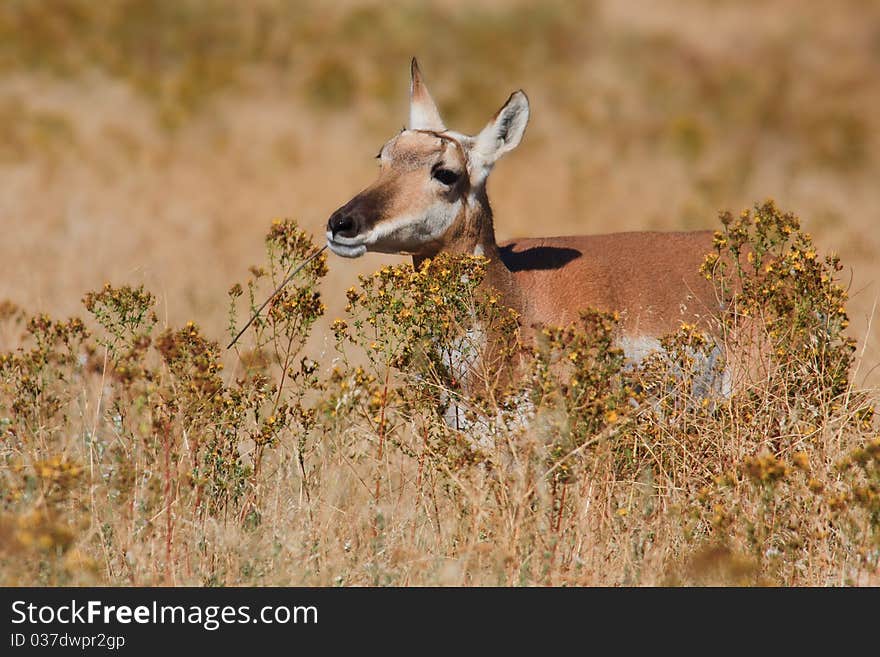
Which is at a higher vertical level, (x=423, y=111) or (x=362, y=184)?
(x=362, y=184)

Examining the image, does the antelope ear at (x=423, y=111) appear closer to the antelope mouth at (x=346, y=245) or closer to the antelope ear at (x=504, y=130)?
the antelope ear at (x=504, y=130)

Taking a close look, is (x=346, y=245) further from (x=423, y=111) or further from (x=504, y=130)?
(x=423, y=111)

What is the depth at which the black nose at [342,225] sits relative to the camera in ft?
22.6

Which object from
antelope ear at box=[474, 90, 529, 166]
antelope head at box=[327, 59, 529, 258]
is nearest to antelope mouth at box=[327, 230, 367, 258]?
antelope head at box=[327, 59, 529, 258]

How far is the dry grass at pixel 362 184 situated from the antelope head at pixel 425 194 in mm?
810

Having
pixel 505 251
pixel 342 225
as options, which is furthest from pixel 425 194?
pixel 505 251

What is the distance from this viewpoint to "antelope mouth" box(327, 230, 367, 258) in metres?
6.88

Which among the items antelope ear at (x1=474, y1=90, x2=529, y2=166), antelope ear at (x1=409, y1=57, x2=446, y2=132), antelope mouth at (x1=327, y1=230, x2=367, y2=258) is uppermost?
antelope ear at (x1=409, y1=57, x2=446, y2=132)

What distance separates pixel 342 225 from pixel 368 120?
61.6 feet

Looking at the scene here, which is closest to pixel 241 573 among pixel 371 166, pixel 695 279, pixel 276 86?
pixel 695 279

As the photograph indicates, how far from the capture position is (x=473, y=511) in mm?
5918

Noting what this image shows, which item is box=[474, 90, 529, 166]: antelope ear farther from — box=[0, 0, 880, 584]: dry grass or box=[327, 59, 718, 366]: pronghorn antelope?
box=[0, 0, 880, 584]: dry grass

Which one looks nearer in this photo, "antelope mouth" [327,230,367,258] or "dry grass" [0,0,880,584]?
"dry grass" [0,0,880,584]

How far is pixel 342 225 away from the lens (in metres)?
6.92
